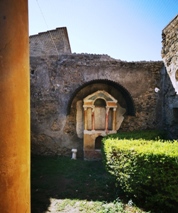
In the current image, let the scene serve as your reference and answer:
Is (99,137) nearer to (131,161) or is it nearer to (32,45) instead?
(131,161)

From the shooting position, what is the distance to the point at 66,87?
8.01 metres

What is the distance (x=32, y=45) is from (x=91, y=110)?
8488 millimetres

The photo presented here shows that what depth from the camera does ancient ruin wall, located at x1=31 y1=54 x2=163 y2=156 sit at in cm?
801

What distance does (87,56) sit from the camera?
322 inches

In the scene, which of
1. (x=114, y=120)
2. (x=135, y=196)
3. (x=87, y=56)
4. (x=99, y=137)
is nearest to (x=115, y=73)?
(x=87, y=56)

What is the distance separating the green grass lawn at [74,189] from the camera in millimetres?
4061

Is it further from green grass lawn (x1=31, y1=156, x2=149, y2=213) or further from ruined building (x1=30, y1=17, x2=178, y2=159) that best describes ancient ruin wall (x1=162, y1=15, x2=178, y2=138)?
green grass lawn (x1=31, y1=156, x2=149, y2=213)

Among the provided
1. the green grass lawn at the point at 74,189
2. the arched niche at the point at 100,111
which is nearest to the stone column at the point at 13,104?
the green grass lawn at the point at 74,189

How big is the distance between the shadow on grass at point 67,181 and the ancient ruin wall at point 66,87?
3.21 feet

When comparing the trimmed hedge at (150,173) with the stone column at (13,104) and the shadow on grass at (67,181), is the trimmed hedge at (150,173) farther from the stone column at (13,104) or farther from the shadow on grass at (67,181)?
the stone column at (13,104)

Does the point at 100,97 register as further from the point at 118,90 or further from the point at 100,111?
the point at 118,90

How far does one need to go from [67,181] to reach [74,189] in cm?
58

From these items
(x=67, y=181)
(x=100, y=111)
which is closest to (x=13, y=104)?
(x=67, y=181)

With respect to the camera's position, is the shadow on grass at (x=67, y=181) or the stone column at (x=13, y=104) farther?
the shadow on grass at (x=67, y=181)
